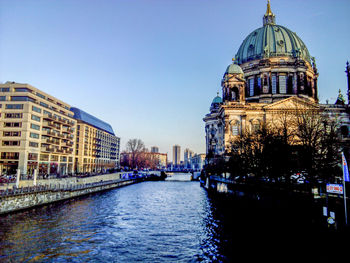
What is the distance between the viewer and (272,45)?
93.1m

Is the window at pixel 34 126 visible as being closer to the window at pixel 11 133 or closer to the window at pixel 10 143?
the window at pixel 11 133

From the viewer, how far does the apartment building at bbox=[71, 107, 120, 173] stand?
108m

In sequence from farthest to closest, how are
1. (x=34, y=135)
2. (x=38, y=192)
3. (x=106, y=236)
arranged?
(x=34, y=135)
(x=38, y=192)
(x=106, y=236)

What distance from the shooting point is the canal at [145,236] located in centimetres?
2097

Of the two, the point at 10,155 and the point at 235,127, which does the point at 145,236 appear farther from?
the point at 235,127

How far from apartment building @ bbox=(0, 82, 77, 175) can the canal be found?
34.0 meters

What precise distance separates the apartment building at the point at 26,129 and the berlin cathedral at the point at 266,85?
4732 centimetres

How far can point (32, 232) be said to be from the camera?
86.3ft

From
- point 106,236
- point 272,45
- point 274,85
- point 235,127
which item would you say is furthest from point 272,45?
point 106,236

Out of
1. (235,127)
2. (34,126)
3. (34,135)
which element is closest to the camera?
(34,126)

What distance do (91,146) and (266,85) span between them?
Result: 7147cm

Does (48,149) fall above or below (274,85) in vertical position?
below

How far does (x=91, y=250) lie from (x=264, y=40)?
88.6m

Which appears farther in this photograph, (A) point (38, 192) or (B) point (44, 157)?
(B) point (44, 157)
